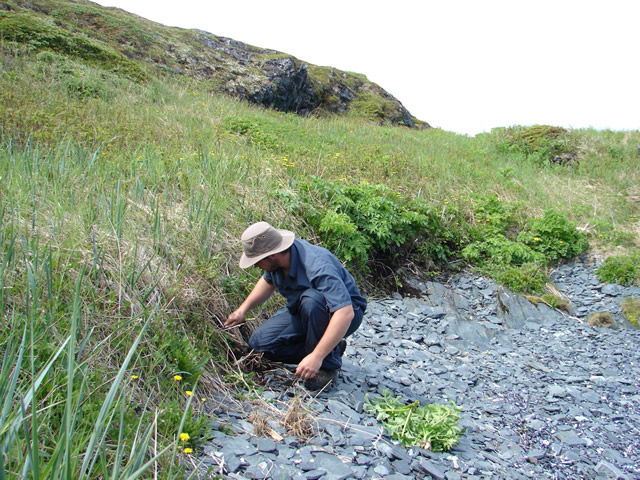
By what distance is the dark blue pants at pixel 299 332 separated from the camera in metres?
3.21

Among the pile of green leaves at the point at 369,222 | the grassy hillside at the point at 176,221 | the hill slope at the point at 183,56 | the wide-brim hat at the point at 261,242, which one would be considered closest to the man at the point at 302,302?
the wide-brim hat at the point at 261,242

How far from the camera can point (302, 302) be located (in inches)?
127

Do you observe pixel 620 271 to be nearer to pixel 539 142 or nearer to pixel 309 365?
pixel 309 365

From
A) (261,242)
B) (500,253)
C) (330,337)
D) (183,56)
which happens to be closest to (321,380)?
(330,337)

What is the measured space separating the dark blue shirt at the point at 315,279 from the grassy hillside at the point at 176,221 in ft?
2.11

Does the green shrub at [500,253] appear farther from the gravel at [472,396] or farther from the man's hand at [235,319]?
the man's hand at [235,319]

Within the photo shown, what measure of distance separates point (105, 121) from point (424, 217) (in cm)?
499

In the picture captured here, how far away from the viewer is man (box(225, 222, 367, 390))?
3.01 meters

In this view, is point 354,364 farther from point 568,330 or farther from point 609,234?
point 609,234

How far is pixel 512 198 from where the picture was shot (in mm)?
8688

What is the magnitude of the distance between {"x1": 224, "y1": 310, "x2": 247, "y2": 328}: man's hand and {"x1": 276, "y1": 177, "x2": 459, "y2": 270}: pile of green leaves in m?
2.00

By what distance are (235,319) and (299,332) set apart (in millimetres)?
515

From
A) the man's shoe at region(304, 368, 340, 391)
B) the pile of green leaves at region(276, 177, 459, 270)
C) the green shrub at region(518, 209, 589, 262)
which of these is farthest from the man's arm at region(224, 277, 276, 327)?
the green shrub at region(518, 209, 589, 262)

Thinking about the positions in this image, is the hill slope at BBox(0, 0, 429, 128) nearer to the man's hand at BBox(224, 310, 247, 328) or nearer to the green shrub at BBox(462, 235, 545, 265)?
A: the green shrub at BBox(462, 235, 545, 265)
